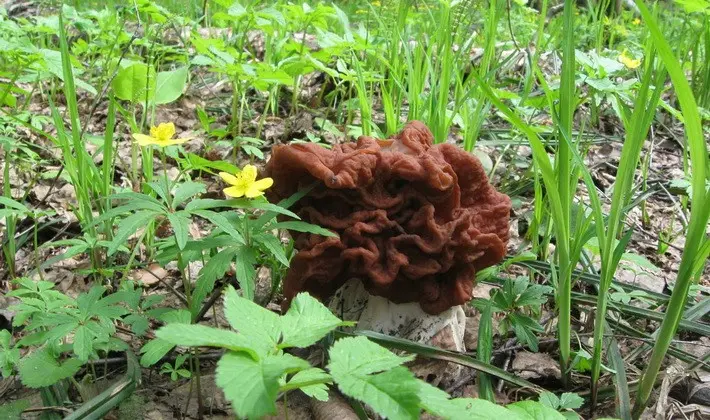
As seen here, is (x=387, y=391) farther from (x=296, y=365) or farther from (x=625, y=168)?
(x=625, y=168)

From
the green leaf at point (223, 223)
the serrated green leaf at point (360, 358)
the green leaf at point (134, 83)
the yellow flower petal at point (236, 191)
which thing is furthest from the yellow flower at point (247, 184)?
the green leaf at point (134, 83)

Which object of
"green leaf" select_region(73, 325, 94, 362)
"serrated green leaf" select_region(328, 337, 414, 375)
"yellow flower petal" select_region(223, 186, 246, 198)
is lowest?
"green leaf" select_region(73, 325, 94, 362)

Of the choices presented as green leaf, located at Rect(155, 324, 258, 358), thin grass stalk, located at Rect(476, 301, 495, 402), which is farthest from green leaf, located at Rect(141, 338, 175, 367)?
thin grass stalk, located at Rect(476, 301, 495, 402)

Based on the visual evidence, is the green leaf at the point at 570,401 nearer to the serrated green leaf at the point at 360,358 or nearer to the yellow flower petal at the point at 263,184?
the serrated green leaf at the point at 360,358

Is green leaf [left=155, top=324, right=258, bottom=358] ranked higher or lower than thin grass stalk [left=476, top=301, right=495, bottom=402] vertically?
higher

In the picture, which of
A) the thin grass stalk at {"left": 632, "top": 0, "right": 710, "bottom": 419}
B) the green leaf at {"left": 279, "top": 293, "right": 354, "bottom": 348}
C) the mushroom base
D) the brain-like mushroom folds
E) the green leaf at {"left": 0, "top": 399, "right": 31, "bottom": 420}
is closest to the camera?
the green leaf at {"left": 279, "top": 293, "right": 354, "bottom": 348}

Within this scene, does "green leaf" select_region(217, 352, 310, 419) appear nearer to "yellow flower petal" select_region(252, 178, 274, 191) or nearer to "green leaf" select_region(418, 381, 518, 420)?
"green leaf" select_region(418, 381, 518, 420)

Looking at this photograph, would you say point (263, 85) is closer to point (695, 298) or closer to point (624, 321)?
point (624, 321)
